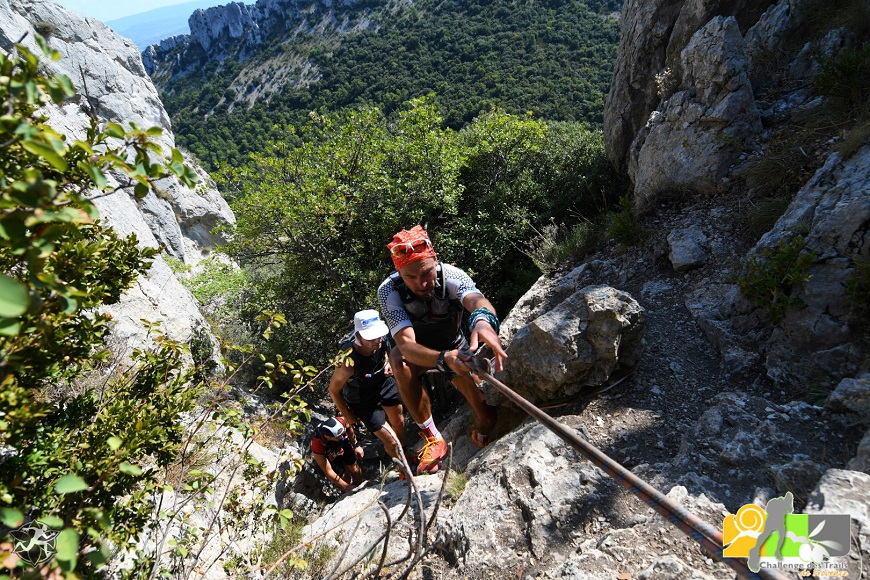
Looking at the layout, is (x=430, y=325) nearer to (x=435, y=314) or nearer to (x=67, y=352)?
(x=435, y=314)

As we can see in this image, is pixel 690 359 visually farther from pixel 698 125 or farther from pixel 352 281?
pixel 352 281

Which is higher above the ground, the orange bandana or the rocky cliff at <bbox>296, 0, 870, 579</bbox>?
the orange bandana

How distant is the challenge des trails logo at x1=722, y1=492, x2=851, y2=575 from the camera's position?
163cm

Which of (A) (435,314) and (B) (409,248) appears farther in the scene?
(A) (435,314)

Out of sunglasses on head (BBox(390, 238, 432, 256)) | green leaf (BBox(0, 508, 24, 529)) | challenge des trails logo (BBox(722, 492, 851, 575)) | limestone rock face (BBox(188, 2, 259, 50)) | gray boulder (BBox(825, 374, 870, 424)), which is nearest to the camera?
green leaf (BBox(0, 508, 24, 529))

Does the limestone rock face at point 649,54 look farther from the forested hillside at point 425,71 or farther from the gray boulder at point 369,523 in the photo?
the forested hillside at point 425,71

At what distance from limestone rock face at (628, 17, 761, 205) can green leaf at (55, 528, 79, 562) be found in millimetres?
6206

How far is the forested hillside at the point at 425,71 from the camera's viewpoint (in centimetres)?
3769

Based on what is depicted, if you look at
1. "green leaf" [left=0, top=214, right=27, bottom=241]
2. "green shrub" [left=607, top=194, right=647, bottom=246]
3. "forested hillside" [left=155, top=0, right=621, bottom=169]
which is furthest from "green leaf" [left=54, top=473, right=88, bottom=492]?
"forested hillside" [left=155, top=0, right=621, bottom=169]

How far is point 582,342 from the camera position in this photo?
3.61 meters

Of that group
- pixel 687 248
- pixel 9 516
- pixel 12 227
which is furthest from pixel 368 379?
pixel 12 227

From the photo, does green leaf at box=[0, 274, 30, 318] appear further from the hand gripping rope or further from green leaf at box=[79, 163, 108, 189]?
the hand gripping rope

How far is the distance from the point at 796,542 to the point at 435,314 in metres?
2.61

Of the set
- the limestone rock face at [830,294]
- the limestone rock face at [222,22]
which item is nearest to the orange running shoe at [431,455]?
the limestone rock face at [830,294]
